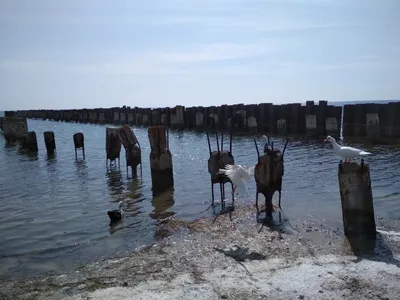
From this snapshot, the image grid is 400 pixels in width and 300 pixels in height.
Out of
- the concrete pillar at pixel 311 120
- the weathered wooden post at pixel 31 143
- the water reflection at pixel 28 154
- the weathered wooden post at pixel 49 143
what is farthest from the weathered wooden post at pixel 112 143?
the concrete pillar at pixel 311 120

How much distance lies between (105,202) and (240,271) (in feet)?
20.2

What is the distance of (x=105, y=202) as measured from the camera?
34.2 feet

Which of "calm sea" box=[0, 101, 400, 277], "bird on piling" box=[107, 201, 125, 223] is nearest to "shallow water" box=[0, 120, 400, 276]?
"calm sea" box=[0, 101, 400, 277]

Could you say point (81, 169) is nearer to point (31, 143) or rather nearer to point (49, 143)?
Answer: point (49, 143)

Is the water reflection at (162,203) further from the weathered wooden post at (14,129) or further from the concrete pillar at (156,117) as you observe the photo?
the concrete pillar at (156,117)

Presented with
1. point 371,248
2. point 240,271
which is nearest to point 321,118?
point 371,248

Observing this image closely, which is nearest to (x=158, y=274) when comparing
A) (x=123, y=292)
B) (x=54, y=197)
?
(x=123, y=292)

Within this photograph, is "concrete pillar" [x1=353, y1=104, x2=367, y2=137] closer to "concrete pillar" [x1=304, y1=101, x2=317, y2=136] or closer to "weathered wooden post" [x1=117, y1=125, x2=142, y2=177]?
"concrete pillar" [x1=304, y1=101, x2=317, y2=136]

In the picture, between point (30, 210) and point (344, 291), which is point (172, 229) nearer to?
point (344, 291)

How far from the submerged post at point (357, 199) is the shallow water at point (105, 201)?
1201 mm

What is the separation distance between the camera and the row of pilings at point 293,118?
828 inches

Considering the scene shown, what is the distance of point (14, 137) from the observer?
30.2 metres

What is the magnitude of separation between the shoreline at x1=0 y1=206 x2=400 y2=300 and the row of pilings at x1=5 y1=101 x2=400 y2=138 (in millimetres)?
6962

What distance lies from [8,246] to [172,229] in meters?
3.21
